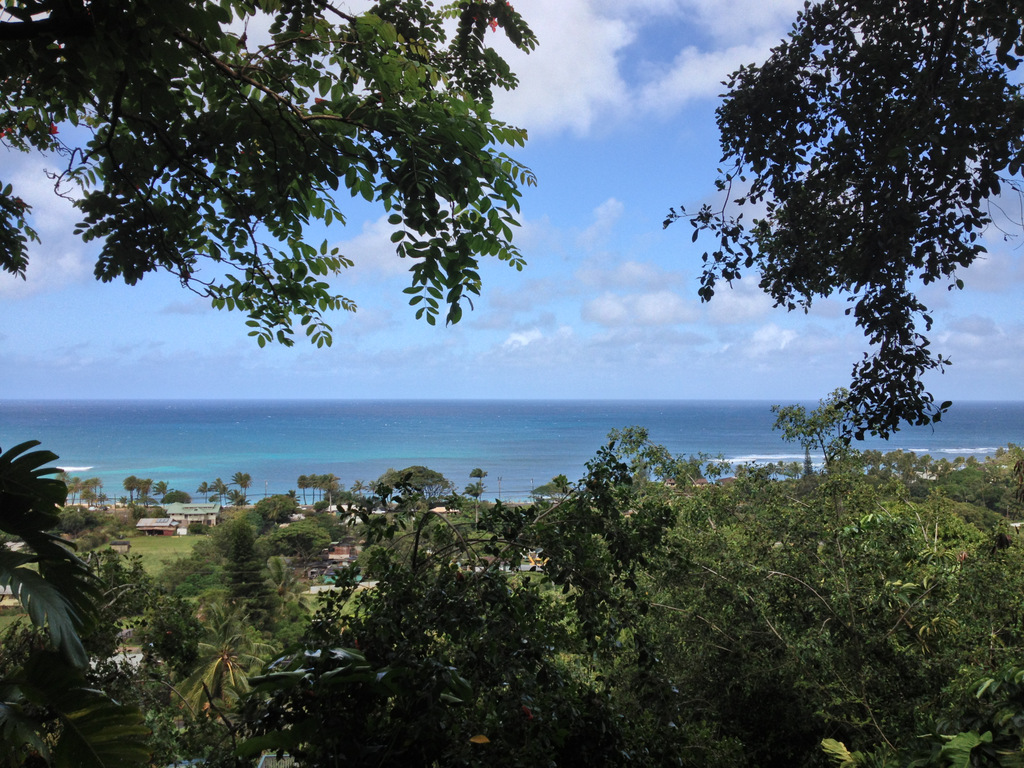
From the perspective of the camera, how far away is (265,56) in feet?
4.79

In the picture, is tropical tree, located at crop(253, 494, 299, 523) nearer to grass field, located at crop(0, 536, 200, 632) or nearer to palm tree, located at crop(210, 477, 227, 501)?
grass field, located at crop(0, 536, 200, 632)

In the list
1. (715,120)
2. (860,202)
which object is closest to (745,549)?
(860,202)

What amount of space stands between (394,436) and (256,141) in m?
52.7

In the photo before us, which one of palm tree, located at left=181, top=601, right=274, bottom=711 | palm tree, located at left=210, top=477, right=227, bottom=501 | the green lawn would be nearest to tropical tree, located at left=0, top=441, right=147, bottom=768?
palm tree, located at left=181, top=601, right=274, bottom=711

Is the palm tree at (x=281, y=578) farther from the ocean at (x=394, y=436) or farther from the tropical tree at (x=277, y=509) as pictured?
the ocean at (x=394, y=436)

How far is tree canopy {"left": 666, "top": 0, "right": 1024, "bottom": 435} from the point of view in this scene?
173cm

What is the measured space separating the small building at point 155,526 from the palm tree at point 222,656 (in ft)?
11.8

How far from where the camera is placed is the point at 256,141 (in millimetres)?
1486

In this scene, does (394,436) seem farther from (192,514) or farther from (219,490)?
(192,514)

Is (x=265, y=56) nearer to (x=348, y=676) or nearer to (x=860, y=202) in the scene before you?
(x=348, y=676)

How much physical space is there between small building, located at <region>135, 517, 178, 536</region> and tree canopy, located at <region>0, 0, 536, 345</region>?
15493 mm

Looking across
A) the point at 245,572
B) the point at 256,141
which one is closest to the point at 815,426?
the point at 256,141

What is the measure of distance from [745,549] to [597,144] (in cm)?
215

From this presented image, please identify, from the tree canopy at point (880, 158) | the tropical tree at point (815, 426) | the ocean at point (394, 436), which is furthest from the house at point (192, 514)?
the tree canopy at point (880, 158)
